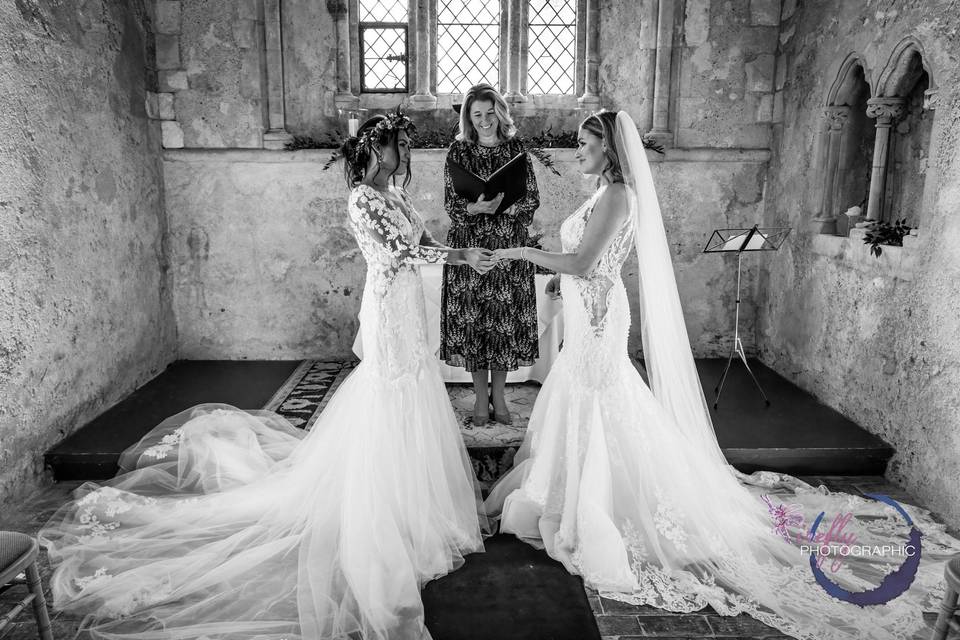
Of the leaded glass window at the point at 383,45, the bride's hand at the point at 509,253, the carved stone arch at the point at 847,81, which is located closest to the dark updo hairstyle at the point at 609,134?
the bride's hand at the point at 509,253

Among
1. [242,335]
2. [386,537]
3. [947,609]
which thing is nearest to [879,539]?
[947,609]

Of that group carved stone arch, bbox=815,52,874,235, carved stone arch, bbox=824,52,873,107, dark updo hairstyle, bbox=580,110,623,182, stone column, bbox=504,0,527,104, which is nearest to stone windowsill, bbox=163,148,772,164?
stone column, bbox=504,0,527,104

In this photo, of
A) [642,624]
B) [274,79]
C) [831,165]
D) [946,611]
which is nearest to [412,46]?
[274,79]

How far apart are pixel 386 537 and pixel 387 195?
1.61 meters

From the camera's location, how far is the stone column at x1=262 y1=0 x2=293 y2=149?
20.6 ft

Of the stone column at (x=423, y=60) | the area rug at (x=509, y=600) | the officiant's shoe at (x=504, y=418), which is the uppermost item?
the stone column at (x=423, y=60)

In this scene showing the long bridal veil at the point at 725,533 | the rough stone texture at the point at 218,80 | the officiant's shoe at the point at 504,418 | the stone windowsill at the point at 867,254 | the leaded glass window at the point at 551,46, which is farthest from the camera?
the leaded glass window at the point at 551,46

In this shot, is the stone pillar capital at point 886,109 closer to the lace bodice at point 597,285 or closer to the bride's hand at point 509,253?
the lace bodice at point 597,285

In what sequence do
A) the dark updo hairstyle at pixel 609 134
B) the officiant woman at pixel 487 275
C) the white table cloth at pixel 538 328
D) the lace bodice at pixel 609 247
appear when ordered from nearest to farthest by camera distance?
the dark updo hairstyle at pixel 609 134, the lace bodice at pixel 609 247, the officiant woman at pixel 487 275, the white table cloth at pixel 538 328

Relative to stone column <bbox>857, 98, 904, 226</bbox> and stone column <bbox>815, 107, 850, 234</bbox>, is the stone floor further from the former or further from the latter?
stone column <bbox>815, 107, 850, 234</bbox>

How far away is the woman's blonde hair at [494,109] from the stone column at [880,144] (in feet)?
8.59

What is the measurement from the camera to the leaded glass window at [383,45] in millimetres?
6684

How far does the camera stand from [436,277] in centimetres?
537

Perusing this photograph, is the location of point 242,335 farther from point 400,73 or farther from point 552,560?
point 552,560
